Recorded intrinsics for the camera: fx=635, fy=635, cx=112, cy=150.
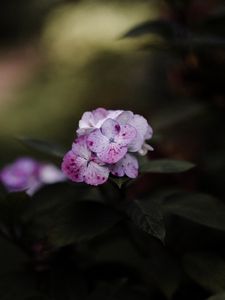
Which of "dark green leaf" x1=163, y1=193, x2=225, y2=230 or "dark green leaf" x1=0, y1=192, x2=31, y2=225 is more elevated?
"dark green leaf" x1=0, y1=192, x2=31, y2=225

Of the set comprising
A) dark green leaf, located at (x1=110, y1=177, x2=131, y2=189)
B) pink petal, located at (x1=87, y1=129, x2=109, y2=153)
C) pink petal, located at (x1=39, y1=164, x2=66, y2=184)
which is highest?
pink petal, located at (x1=87, y1=129, x2=109, y2=153)

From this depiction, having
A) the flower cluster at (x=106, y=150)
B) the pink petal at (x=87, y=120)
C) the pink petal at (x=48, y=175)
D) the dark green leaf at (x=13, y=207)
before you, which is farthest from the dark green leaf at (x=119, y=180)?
the pink petal at (x=48, y=175)

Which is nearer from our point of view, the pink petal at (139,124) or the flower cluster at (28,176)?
the pink petal at (139,124)

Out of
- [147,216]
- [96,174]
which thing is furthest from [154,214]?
[96,174]

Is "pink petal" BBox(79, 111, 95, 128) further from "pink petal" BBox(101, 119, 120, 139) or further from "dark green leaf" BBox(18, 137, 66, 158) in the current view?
"dark green leaf" BBox(18, 137, 66, 158)

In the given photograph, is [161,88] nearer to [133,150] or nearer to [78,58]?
[78,58]

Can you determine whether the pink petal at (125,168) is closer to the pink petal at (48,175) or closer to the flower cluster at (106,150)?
the flower cluster at (106,150)

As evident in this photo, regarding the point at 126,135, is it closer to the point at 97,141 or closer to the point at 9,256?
the point at 97,141

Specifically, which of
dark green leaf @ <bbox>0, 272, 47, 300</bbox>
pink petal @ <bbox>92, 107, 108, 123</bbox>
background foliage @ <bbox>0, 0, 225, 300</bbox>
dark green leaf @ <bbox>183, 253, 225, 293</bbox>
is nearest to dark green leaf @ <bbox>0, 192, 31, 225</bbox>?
background foliage @ <bbox>0, 0, 225, 300</bbox>
